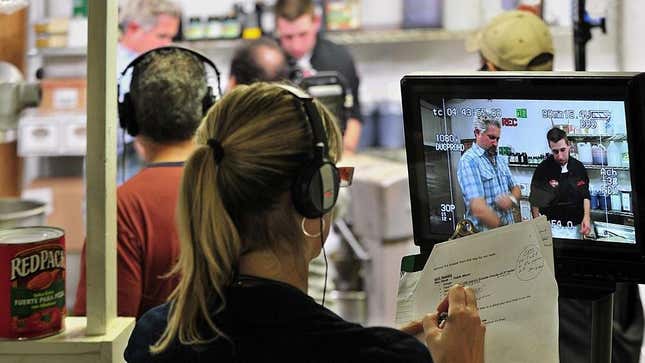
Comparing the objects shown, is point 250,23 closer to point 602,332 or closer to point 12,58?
point 12,58

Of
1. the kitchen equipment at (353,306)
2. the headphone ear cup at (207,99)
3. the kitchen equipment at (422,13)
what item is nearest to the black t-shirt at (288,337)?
the headphone ear cup at (207,99)

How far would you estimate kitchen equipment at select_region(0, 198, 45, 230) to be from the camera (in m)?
2.65

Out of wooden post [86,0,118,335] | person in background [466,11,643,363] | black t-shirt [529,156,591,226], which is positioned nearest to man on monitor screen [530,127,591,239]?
black t-shirt [529,156,591,226]

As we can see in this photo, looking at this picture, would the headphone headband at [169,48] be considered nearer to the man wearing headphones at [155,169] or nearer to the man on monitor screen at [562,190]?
the man wearing headphones at [155,169]

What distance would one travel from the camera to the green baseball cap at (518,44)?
2.25 meters

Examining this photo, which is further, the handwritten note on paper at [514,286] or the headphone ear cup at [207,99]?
the headphone ear cup at [207,99]

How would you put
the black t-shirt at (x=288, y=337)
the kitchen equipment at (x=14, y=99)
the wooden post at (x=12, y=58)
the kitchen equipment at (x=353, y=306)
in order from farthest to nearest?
the wooden post at (x=12, y=58) → the kitchen equipment at (x=353, y=306) → the kitchen equipment at (x=14, y=99) → the black t-shirt at (x=288, y=337)

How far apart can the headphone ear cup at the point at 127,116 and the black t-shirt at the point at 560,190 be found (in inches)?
45.4

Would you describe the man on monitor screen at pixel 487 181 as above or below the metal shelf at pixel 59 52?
below

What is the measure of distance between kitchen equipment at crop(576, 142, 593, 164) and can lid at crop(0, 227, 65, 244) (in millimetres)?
855

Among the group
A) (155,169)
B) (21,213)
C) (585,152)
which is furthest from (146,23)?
(585,152)

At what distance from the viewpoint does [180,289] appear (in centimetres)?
115

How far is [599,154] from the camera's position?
3.86 ft

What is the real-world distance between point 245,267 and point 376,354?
9.5 inches
